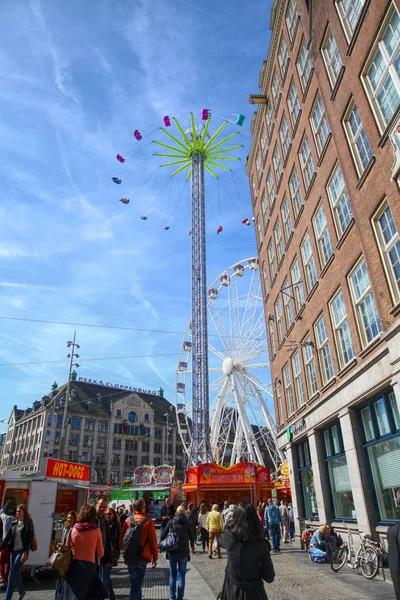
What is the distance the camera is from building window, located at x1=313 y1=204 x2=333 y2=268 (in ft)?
53.3

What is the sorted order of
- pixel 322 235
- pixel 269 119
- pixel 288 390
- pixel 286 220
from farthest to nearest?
pixel 269 119, pixel 288 390, pixel 286 220, pixel 322 235

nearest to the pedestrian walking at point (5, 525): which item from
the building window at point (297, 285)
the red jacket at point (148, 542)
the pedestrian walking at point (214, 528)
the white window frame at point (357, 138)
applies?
the red jacket at point (148, 542)

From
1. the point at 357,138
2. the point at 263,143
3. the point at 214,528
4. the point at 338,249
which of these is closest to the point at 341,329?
the point at 338,249

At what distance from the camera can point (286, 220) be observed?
22016mm

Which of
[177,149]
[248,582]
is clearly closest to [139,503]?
[248,582]

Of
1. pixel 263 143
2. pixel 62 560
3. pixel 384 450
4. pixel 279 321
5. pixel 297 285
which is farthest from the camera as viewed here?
pixel 263 143

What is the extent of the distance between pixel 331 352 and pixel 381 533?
5826 mm

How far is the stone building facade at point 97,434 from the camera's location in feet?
251

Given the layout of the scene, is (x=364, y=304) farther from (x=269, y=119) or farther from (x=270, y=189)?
(x=269, y=119)

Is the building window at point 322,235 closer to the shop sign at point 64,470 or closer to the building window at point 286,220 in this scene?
the building window at point 286,220

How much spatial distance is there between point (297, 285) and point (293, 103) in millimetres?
8536

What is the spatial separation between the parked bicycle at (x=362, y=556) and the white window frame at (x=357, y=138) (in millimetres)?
10086

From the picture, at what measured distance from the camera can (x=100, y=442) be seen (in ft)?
264

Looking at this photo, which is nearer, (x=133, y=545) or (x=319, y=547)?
(x=133, y=545)
